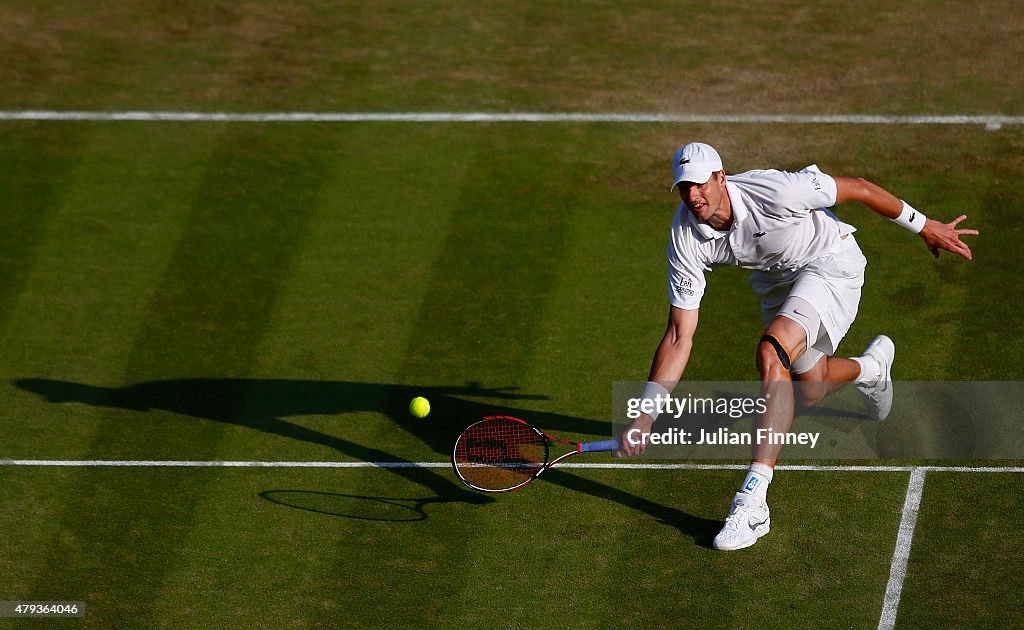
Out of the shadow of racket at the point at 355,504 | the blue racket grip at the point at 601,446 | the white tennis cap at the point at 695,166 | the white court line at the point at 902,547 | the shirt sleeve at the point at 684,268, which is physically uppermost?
the white tennis cap at the point at 695,166

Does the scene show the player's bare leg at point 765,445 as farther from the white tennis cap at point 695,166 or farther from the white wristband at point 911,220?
the white tennis cap at point 695,166

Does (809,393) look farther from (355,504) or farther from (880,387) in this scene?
(355,504)

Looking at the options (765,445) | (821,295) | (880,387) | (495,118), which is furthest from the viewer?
(495,118)

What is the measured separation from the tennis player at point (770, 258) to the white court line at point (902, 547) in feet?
2.81

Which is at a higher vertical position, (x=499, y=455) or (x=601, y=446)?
(x=601, y=446)

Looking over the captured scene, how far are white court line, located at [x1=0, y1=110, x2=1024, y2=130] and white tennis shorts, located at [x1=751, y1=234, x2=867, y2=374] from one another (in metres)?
4.52

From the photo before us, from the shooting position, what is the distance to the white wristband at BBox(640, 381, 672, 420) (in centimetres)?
878

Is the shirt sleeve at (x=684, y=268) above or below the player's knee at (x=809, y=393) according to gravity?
above

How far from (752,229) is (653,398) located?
1.32 meters

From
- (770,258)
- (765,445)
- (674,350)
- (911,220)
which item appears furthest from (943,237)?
(674,350)

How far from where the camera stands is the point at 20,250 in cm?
1245

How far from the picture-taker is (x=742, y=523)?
29.1ft

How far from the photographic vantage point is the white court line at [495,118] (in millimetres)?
13641

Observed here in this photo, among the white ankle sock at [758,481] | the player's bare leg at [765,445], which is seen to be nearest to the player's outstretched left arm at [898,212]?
the player's bare leg at [765,445]
